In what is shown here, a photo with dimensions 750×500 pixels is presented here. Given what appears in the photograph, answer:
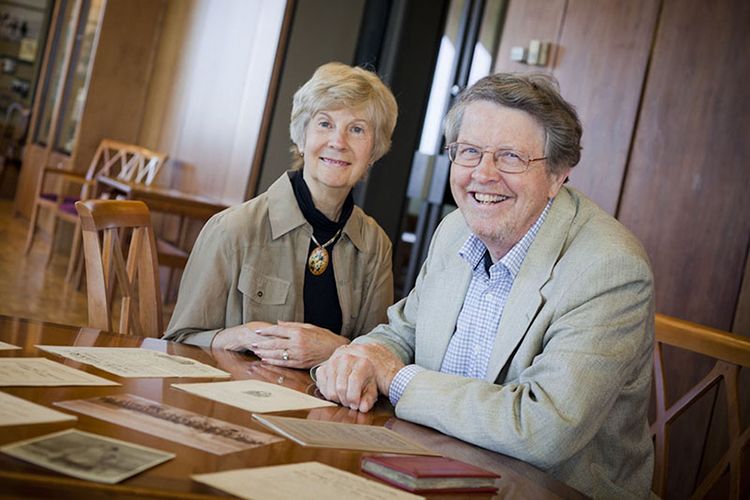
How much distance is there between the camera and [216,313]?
7.01 feet

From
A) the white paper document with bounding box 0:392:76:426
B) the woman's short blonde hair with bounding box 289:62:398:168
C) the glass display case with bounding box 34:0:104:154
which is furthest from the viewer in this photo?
the glass display case with bounding box 34:0:104:154

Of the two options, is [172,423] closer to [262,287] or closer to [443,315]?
[443,315]

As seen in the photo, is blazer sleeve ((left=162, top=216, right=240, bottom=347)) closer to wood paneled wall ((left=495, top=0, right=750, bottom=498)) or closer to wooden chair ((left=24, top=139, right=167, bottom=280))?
wood paneled wall ((left=495, top=0, right=750, bottom=498))

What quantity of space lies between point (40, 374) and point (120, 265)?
27.1 inches

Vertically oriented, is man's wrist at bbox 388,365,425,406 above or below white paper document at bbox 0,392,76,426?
above

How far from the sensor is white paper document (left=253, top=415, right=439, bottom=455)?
4.04ft

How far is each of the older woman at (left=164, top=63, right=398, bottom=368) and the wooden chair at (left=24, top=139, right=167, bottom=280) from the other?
4.34 metres

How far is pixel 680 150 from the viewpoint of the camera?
316 centimetres

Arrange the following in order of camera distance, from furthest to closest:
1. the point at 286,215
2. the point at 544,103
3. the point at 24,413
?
the point at 286,215 → the point at 544,103 → the point at 24,413

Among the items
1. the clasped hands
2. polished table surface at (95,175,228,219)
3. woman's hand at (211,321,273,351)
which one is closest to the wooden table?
polished table surface at (95,175,228,219)

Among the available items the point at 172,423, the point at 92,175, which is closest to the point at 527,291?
the point at 172,423

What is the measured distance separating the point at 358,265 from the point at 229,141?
3.84 meters

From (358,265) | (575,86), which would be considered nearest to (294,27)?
(575,86)

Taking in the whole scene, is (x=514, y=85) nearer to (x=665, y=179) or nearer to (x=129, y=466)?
(x=129, y=466)
